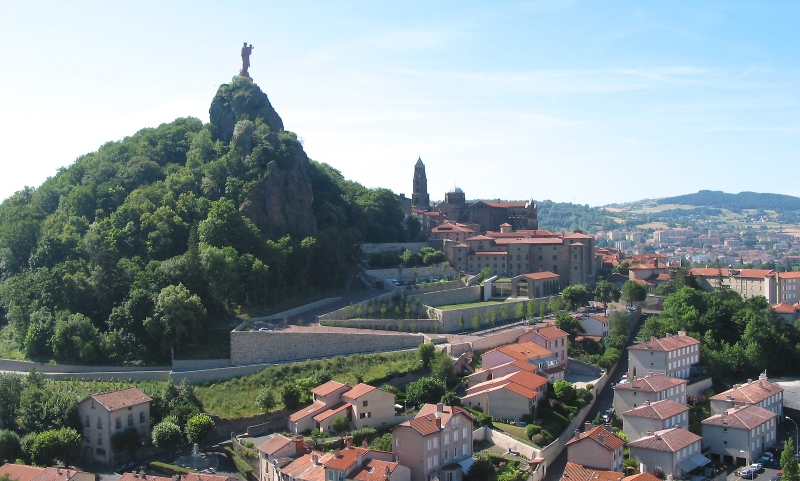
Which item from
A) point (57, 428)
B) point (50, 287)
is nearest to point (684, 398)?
point (57, 428)

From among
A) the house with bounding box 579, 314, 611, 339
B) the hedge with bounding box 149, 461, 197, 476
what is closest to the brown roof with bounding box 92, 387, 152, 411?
the hedge with bounding box 149, 461, 197, 476

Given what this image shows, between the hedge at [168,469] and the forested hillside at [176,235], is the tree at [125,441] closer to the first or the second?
the hedge at [168,469]

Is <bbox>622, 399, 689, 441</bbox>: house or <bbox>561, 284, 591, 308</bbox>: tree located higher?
<bbox>561, 284, 591, 308</bbox>: tree

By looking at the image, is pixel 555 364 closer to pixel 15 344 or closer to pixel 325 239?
pixel 325 239

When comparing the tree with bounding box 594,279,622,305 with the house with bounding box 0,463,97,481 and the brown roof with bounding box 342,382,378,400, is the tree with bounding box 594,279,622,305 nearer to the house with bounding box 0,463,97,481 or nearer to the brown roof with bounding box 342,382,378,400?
the brown roof with bounding box 342,382,378,400

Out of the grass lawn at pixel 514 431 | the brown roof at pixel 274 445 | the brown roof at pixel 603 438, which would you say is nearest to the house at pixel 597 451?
the brown roof at pixel 603 438

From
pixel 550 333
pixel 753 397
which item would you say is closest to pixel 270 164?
pixel 550 333
